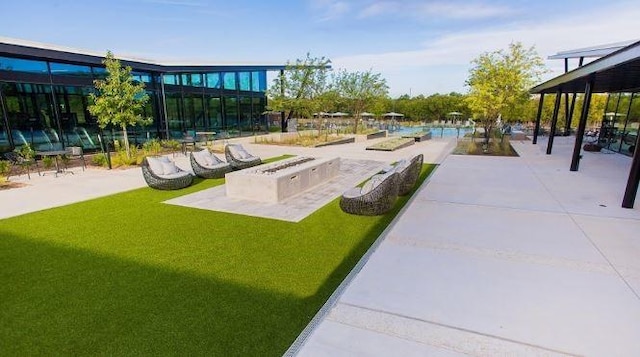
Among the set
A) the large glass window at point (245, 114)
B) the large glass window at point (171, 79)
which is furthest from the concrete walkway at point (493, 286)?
the large glass window at point (245, 114)

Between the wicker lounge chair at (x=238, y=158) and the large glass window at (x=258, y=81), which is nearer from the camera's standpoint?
the wicker lounge chair at (x=238, y=158)

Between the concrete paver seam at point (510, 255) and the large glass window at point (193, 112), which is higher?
the large glass window at point (193, 112)

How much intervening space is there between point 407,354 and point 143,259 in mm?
4090

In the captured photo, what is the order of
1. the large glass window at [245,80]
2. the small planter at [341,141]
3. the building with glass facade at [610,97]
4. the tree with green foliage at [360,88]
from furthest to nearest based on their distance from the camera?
the tree with green foliage at [360,88]
the large glass window at [245,80]
the small planter at [341,141]
the building with glass facade at [610,97]

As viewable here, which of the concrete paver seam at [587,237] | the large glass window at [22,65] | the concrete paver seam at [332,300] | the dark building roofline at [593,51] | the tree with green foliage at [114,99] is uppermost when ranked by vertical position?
the dark building roofline at [593,51]

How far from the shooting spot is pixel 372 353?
2939 mm

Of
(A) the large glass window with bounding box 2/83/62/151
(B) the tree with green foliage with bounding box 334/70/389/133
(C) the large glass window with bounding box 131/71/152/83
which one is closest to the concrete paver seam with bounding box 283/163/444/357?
(A) the large glass window with bounding box 2/83/62/151

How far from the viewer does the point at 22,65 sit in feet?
42.3

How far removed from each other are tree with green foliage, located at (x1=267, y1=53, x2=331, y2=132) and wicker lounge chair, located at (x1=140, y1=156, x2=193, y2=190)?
1444cm

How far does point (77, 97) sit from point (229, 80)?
35.2 feet

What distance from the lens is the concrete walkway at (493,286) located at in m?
3.07

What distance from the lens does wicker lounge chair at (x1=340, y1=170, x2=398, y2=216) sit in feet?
22.2

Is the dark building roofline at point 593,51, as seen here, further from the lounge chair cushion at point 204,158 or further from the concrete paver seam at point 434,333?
the concrete paver seam at point 434,333

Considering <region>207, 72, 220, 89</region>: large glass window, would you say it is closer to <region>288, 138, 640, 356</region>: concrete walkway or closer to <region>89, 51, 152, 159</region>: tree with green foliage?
<region>89, 51, 152, 159</region>: tree with green foliage
